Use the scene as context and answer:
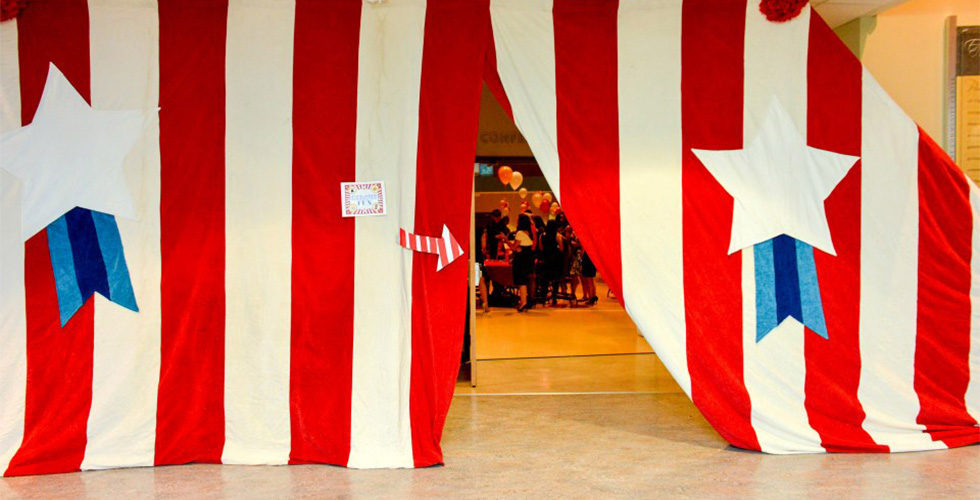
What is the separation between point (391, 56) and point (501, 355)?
3.45 metres

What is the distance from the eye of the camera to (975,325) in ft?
14.5

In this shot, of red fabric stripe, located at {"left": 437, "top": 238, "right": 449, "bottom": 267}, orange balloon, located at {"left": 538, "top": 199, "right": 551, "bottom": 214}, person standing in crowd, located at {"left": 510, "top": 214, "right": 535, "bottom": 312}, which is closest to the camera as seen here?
red fabric stripe, located at {"left": 437, "top": 238, "right": 449, "bottom": 267}

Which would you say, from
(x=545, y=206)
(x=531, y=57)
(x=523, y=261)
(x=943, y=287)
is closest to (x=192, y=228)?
(x=531, y=57)

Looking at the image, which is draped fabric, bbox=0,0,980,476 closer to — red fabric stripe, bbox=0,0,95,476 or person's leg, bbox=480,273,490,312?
red fabric stripe, bbox=0,0,95,476

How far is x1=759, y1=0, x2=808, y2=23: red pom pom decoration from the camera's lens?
14.2ft

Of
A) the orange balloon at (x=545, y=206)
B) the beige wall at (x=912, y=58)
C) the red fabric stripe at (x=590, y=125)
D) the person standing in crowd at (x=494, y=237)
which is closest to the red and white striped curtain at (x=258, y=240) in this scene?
the red fabric stripe at (x=590, y=125)

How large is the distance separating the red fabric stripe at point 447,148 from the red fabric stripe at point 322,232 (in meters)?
0.36

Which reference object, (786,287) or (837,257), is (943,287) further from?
(786,287)

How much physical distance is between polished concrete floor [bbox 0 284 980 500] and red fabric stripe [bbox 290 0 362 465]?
27cm

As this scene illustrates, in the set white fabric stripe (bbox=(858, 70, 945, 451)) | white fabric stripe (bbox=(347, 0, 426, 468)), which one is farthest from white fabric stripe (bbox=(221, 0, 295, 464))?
white fabric stripe (bbox=(858, 70, 945, 451))

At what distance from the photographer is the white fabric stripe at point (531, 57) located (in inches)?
171

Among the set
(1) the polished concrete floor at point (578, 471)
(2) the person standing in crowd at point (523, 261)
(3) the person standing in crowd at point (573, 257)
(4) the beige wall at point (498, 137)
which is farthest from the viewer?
(3) the person standing in crowd at point (573, 257)

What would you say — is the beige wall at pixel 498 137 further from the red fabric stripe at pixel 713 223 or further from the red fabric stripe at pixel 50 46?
the red fabric stripe at pixel 50 46

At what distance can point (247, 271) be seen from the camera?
4.21 m
